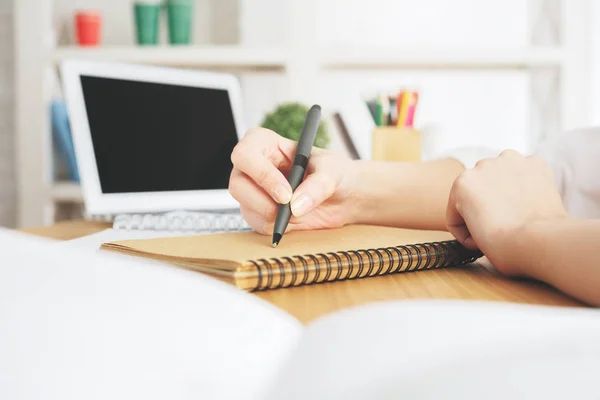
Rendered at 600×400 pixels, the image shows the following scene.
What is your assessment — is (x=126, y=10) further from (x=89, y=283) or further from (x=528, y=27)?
(x=89, y=283)

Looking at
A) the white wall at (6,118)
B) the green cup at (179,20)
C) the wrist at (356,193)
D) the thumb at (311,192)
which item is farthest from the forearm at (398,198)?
the white wall at (6,118)

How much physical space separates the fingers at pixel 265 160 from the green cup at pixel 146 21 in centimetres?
126

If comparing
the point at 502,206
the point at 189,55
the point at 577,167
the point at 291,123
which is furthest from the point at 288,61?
the point at 502,206

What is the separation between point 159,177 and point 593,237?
2.44 ft

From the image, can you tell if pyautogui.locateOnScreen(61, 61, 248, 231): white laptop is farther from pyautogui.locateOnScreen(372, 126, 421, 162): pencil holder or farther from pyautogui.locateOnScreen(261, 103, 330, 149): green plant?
pyautogui.locateOnScreen(372, 126, 421, 162): pencil holder

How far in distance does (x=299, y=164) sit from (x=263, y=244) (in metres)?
0.12

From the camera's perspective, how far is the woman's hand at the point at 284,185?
0.57 meters

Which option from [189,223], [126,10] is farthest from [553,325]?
[126,10]

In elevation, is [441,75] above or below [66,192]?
above

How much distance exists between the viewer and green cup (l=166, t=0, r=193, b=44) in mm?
1775

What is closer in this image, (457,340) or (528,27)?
(457,340)

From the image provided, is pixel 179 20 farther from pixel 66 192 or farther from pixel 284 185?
pixel 284 185

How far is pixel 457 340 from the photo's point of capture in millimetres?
199

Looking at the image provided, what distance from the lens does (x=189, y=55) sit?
5.70 ft
